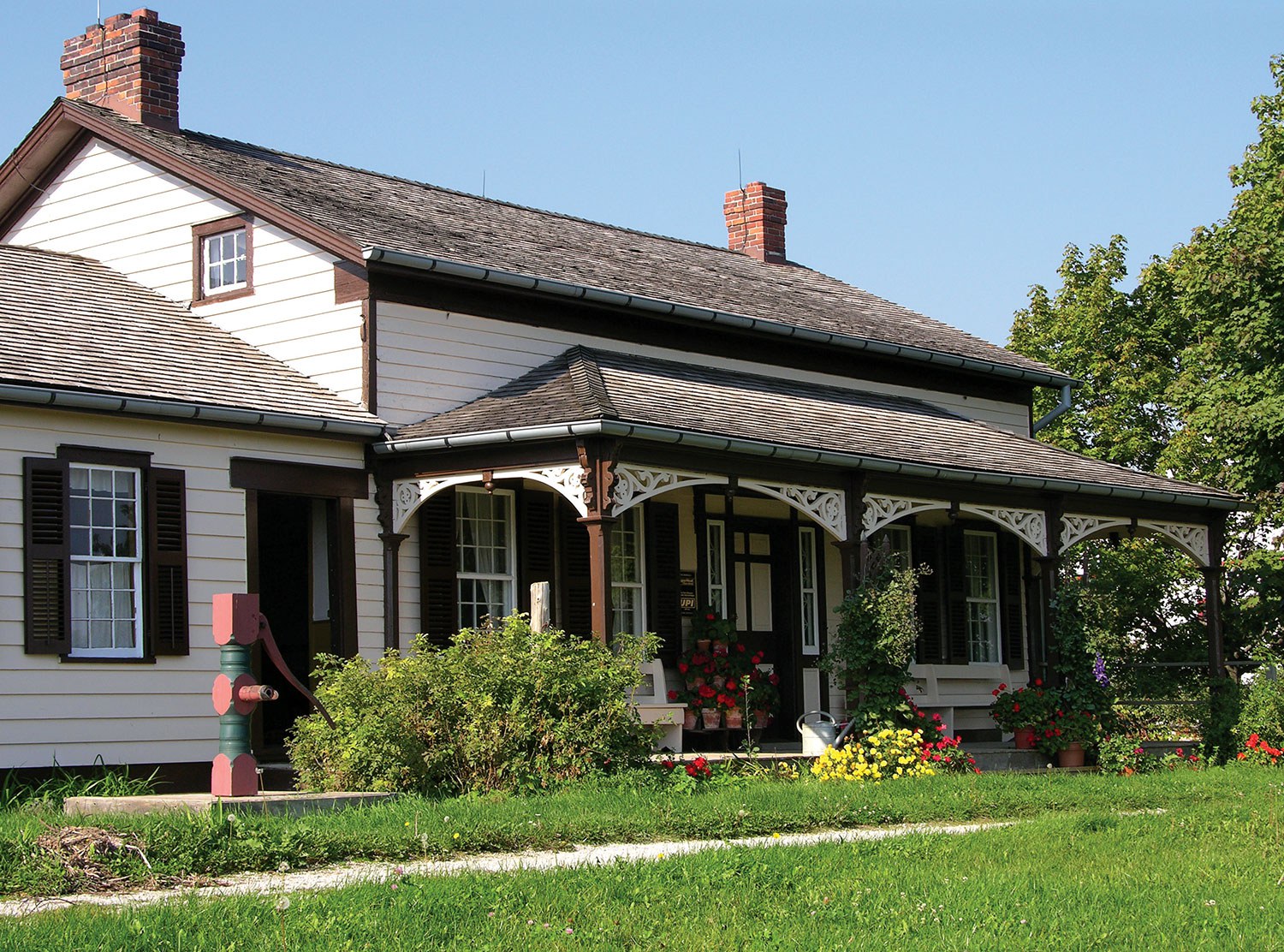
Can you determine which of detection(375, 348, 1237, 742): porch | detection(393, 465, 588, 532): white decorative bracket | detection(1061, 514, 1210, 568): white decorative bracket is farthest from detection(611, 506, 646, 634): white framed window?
detection(1061, 514, 1210, 568): white decorative bracket

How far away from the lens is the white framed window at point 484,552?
656 inches

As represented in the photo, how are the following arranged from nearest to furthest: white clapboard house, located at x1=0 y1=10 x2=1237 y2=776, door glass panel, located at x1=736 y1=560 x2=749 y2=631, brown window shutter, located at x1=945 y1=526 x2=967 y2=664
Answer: white clapboard house, located at x1=0 y1=10 x2=1237 y2=776
door glass panel, located at x1=736 y1=560 x2=749 y2=631
brown window shutter, located at x1=945 y1=526 x2=967 y2=664

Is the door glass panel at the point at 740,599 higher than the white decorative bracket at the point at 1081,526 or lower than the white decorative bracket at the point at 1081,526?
lower

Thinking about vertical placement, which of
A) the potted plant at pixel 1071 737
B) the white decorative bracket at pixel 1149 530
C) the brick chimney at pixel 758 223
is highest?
the brick chimney at pixel 758 223

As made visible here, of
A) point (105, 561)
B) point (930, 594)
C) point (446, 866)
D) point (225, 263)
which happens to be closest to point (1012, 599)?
point (930, 594)

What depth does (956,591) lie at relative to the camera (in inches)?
856

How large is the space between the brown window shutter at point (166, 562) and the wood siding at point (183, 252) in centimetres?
247

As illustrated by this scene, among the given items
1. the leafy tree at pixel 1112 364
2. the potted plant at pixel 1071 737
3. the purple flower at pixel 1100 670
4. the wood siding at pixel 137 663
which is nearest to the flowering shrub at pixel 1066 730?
the potted plant at pixel 1071 737

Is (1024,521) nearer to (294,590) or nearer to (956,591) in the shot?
(956,591)

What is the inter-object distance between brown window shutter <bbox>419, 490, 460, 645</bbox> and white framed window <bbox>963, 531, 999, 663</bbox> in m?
8.27

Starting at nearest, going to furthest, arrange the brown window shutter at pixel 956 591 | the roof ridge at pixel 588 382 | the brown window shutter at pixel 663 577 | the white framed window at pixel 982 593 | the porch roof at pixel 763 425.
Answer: the roof ridge at pixel 588 382 → the porch roof at pixel 763 425 → the brown window shutter at pixel 663 577 → the brown window shutter at pixel 956 591 → the white framed window at pixel 982 593

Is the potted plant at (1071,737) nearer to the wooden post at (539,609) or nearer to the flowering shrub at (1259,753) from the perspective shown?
the flowering shrub at (1259,753)

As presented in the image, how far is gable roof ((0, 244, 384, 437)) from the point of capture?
45.5 ft

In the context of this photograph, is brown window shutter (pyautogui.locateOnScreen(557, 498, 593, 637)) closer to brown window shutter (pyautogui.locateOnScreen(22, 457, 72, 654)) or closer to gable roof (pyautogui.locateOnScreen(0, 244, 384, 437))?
gable roof (pyautogui.locateOnScreen(0, 244, 384, 437))
